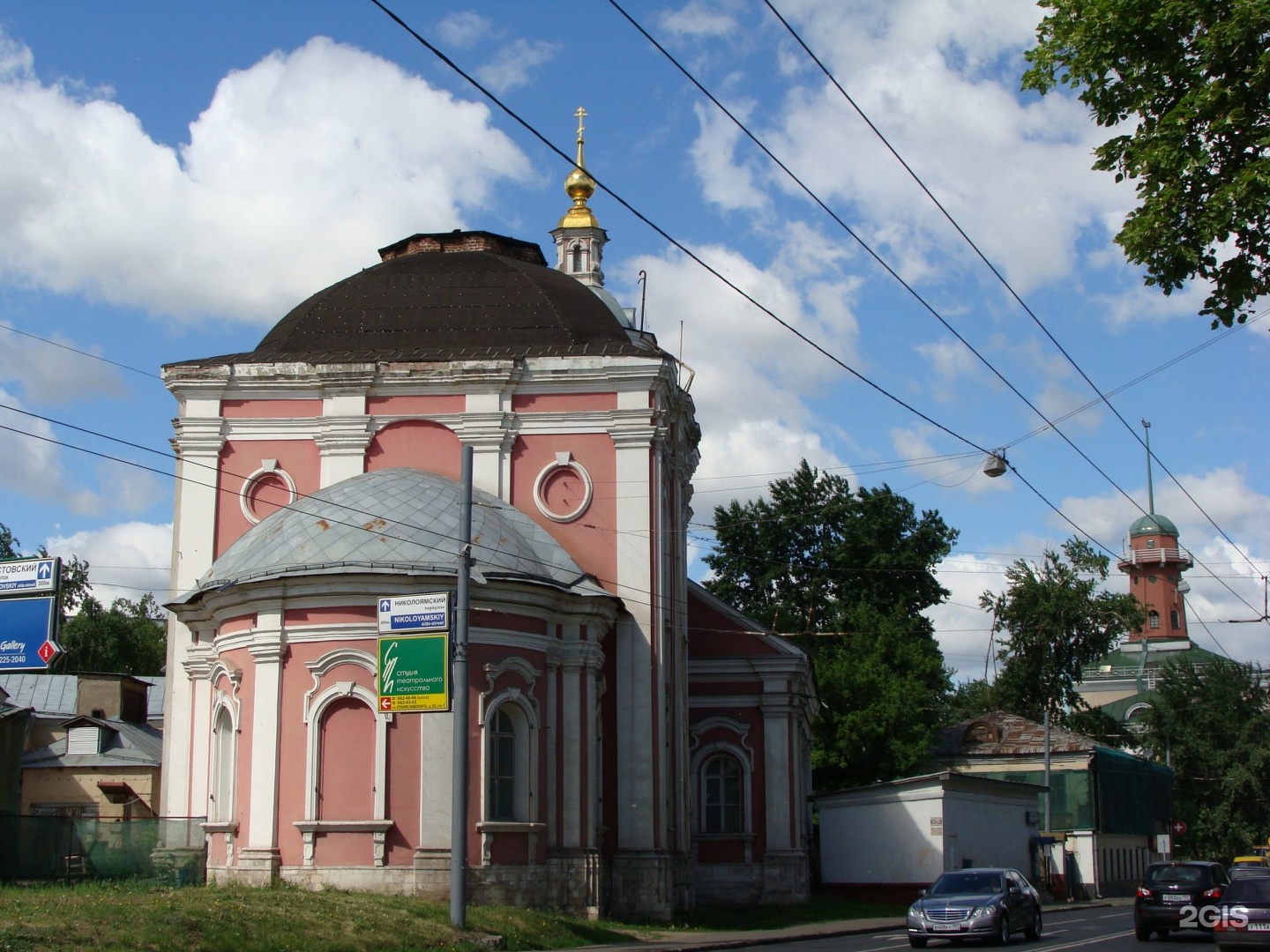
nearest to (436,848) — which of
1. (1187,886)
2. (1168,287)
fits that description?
(1187,886)

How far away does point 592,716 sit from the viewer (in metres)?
27.2

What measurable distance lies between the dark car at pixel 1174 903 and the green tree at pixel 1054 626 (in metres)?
37.4

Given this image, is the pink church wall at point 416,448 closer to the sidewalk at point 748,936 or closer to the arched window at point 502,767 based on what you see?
the arched window at point 502,767

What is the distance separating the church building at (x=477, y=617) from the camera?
971 inches

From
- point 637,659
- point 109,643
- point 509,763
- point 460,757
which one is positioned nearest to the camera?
point 460,757

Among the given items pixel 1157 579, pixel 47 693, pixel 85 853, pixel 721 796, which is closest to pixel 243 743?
pixel 85 853

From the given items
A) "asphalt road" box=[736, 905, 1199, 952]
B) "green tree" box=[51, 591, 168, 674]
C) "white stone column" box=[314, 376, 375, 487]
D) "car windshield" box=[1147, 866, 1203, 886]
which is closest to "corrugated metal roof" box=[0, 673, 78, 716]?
"green tree" box=[51, 591, 168, 674]

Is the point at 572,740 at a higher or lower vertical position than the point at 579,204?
lower

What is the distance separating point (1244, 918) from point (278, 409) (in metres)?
20.0

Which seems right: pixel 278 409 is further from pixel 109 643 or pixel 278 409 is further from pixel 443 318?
pixel 109 643

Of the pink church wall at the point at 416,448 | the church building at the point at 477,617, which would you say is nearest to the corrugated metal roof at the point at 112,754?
the church building at the point at 477,617

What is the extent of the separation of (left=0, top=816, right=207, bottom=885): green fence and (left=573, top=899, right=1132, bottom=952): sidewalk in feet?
24.8

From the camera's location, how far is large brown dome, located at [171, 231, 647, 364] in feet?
102

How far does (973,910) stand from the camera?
22078 mm
